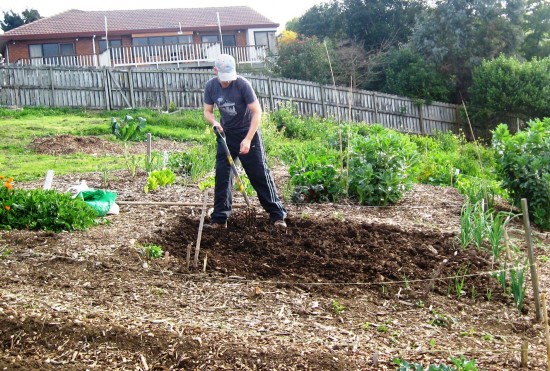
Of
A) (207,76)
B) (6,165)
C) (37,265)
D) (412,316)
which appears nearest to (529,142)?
(412,316)

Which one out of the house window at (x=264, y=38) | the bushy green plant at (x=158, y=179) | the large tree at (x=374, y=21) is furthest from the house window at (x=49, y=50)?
the bushy green plant at (x=158, y=179)

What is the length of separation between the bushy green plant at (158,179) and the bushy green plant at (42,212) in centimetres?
181

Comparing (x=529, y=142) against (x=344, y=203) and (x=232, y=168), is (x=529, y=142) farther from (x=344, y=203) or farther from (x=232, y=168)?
(x=232, y=168)

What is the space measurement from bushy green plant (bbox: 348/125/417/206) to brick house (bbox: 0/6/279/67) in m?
23.0

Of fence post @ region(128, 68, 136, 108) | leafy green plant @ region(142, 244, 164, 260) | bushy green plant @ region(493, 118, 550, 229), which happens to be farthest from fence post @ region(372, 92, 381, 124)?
leafy green plant @ region(142, 244, 164, 260)

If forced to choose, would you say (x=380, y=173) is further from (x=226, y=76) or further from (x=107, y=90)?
(x=107, y=90)

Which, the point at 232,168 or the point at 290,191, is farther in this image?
the point at 290,191

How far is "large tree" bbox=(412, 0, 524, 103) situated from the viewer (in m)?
28.3

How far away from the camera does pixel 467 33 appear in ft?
93.3

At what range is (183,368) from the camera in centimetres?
422

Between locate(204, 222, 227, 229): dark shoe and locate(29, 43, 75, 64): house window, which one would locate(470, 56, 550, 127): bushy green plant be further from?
locate(204, 222, 227, 229): dark shoe

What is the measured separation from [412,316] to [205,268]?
165 cm

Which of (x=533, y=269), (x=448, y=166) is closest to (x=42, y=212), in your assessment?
(x=533, y=269)

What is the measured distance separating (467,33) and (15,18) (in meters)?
23.5
